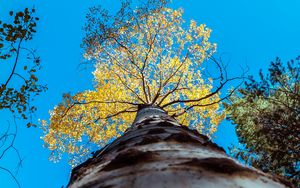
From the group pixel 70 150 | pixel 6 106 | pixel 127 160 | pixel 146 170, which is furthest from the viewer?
pixel 70 150

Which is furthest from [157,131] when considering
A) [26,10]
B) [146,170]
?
[26,10]

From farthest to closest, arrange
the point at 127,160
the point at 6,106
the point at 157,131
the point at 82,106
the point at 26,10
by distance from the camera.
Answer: the point at 82,106 → the point at 6,106 → the point at 26,10 → the point at 157,131 → the point at 127,160

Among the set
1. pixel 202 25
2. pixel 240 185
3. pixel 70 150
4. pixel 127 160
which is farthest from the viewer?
pixel 202 25

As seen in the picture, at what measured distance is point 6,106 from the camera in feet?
20.2

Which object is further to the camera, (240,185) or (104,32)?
(104,32)

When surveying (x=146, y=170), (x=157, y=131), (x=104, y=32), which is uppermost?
(x=104, y=32)

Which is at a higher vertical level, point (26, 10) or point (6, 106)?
point (26, 10)

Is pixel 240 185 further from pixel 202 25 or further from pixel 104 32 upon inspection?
pixel 202 25

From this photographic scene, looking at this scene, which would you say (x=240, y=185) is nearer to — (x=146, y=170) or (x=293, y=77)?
(x=146, y=170)

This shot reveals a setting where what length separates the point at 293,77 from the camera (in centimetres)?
1052

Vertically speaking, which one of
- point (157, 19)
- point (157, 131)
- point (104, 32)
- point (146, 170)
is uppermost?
point (157, 19)

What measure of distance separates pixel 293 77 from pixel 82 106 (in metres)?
6.99

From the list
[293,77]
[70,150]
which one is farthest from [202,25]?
[70,150]

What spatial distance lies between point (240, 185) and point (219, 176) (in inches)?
3.1
